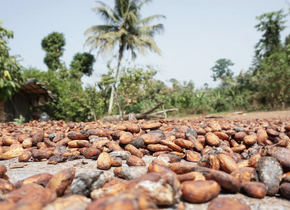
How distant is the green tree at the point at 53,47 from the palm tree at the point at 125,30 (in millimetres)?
8000

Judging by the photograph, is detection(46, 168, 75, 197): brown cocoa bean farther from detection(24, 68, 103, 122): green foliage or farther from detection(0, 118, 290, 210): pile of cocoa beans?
detection(24, 68, 103, 122): green foliage

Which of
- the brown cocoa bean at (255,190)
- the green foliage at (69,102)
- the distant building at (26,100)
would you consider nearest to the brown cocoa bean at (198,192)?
the brown cocoa bean at (255,190)

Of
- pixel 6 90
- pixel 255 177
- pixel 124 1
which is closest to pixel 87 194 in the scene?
pixel 255 177

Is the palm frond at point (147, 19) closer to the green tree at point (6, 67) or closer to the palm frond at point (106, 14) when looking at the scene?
the palm frond at point (106, 14)

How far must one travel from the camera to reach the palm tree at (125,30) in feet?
46.6

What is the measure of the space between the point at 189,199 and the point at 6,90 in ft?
18.4

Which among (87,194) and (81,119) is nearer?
(87,194)

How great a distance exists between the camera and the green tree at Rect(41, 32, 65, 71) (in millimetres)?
20906

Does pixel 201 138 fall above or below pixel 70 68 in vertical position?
below

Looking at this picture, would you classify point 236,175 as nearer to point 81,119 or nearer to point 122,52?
point 81,119

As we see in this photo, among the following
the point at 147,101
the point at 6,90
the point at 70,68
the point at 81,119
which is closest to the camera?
the point at 6,90

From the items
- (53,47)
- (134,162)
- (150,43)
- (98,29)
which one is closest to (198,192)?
(134,162)

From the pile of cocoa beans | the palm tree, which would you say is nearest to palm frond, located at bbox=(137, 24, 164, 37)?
the palm tree

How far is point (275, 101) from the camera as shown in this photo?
13.0 m
